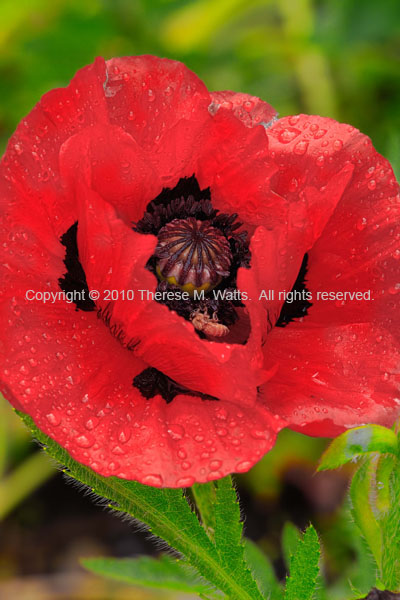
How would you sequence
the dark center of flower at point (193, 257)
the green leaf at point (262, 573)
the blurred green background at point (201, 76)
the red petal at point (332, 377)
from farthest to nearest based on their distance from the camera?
the blurred green background at point (201, 76) → the green leaf at point (262, 573) → the dark center of flower at point (193, 257) → the red petal at point (332, 377)

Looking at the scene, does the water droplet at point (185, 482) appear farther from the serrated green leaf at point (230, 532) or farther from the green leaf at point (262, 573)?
the green leaf at point (262, 573)

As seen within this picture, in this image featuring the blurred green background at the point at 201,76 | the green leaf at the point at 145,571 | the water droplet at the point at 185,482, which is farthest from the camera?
the blurred green background at the point at 201,76

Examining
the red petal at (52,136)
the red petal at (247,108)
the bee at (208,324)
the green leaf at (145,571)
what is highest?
the red petal at (247,108)

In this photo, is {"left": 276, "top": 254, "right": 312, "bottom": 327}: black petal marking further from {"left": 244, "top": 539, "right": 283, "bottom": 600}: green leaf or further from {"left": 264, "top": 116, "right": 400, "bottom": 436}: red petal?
{"left": 244, "top": 539, "right": 283, "bottom": 600}: green leaf

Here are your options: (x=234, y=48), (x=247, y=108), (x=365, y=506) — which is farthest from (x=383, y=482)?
(x=234, y=48)

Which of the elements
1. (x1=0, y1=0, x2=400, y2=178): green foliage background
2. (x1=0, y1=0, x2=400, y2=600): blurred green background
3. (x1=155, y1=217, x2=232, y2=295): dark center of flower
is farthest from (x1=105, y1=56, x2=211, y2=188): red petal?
(x1=0, y1=0, x2=400, y2=178): green foliage background

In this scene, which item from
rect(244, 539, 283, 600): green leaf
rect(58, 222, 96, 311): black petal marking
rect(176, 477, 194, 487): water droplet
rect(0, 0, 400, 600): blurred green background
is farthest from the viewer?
rect(0, 0, 400, 600): blurred green background

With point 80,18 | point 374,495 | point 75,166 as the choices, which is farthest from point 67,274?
point 80,18

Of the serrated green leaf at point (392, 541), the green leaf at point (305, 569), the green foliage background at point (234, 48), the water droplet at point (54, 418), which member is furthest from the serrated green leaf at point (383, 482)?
the green foliage background at point (234, 48)
